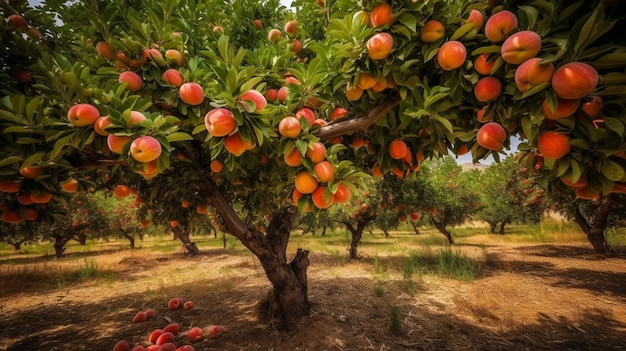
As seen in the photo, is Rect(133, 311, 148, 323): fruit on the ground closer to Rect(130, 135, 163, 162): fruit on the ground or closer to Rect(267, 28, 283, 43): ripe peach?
Rect(130, 135, 163, 162): fruit on the ground

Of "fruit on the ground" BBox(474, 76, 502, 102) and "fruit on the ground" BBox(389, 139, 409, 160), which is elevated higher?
"fruit on the ground" BBox(474, 76, 502, 102)

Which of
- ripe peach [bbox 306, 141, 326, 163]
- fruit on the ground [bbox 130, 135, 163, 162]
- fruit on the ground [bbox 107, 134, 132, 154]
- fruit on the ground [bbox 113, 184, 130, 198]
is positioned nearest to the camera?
fruit on the ground [bbox 130, 135, 163, 162]

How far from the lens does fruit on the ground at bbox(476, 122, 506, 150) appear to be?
1.72 m

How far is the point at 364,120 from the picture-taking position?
7.17ft

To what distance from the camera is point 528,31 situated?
1.38m

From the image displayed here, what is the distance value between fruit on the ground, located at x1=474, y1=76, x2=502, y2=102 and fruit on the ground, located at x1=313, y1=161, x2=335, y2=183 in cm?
110

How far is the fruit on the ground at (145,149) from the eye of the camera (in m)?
1.57

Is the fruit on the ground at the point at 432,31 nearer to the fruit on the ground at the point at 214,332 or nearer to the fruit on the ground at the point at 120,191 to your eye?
the fruit on the ground at the point at 120,191

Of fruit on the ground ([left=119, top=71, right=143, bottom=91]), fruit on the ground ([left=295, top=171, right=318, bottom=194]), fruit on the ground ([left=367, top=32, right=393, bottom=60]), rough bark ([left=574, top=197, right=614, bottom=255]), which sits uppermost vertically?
fruit on the ground ([left=367, top=32, right=393, bottom=60])

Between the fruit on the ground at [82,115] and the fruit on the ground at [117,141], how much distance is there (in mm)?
243

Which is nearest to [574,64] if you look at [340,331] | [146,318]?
[340,331]

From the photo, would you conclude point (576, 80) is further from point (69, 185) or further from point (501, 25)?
point (69, 185)

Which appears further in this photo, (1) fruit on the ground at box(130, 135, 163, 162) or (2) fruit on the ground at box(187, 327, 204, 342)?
(2) fruit on the ground at box(187, 327, 204, 342)

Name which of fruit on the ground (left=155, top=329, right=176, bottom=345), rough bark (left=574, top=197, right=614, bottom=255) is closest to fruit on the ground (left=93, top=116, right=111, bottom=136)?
fruit on the ground (left=155, top=329, right=176, bottom=345)
